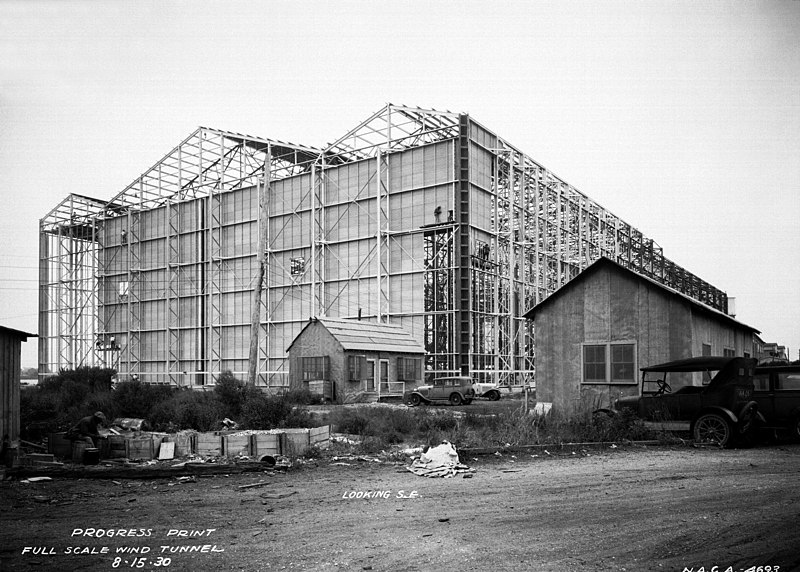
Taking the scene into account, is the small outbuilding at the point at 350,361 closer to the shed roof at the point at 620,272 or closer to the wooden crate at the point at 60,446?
the shed roof at the point at 620,272

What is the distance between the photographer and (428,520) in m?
8.55

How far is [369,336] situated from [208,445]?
2408cm

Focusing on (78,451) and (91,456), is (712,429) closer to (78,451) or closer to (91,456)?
(91,456)

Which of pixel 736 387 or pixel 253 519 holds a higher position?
pixel 736 387

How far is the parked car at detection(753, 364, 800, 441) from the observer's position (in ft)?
50.8

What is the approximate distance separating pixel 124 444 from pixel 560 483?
10.1m

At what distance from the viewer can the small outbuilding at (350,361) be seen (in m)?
36.1

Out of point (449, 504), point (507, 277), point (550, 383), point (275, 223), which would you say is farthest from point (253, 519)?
point (275, 223)

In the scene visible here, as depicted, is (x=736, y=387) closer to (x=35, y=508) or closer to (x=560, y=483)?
(x=560, y=483)

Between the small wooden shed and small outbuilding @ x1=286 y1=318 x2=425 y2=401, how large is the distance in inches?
782

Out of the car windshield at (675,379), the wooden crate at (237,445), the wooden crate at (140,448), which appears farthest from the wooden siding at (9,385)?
the car windshield at (675,379)

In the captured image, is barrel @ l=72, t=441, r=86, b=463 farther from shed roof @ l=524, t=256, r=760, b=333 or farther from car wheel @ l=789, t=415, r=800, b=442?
car wheel @ l=789, t=415, r=800, b=442

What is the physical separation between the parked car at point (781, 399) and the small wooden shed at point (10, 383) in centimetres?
1780

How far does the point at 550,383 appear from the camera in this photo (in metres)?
21.8
